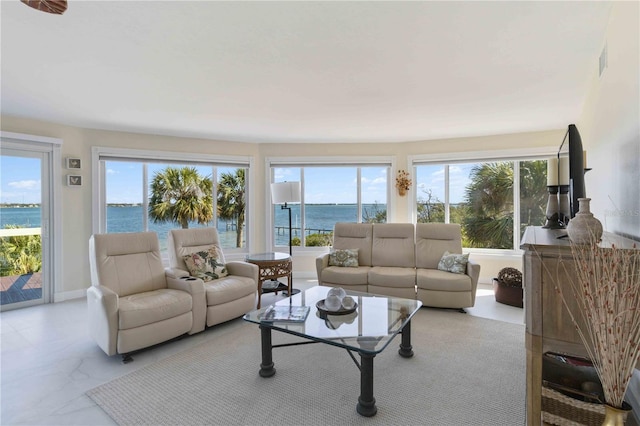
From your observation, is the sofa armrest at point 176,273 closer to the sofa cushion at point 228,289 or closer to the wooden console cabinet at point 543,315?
the sofa cushion at point 228,289

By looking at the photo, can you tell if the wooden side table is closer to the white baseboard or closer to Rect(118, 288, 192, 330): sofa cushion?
Rect(118, 288, 192, 330): sofa cushion

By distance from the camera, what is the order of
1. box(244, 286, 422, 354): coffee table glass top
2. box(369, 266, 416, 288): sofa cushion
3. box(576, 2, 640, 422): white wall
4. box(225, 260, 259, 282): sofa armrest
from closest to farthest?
box(576, 2, 640, 422): white wall < box(244, 286, 422, 354): coffee table glass top < box(225, 260, 259, 282): sofa armrest < box(369, 266, 416, 288): sofa cushion

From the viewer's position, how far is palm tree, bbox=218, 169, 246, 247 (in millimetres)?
5516

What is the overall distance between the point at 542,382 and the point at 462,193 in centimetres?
414

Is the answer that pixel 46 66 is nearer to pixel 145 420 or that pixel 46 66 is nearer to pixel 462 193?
pixel 145 420

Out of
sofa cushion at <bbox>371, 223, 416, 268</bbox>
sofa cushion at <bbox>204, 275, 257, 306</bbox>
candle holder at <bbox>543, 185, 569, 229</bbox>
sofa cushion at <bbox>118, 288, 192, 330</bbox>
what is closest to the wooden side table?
sofa cushion at <bbox>204, 275, 257, 306</bbox>

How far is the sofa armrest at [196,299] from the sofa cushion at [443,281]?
246 centimetres

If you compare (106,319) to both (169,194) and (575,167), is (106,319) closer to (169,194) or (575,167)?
(169,194)

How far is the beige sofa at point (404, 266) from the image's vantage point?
3781mm

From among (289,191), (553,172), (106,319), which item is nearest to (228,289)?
(106,319)

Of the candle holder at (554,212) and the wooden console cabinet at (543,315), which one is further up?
the candle holder at (554,212)

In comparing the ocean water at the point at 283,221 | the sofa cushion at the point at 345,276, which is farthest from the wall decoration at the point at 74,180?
the sofa cushion at the point at 345,276

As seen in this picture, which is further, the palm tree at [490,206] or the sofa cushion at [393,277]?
the palm tree at [490,206]

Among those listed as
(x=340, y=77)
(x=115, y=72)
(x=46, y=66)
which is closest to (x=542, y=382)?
(x=340, y=77)
